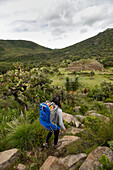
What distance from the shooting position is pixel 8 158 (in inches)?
→ 101

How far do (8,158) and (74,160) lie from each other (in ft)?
5.32

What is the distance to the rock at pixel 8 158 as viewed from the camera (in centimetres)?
246

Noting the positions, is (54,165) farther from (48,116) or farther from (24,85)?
(24,85)

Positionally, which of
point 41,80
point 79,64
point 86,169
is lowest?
point 86,169

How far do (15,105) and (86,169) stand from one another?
5269 mm

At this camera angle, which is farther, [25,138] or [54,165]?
[25,138]

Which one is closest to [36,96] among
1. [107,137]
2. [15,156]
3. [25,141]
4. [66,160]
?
[25,141]

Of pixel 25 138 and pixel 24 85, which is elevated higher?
pixel 24 85

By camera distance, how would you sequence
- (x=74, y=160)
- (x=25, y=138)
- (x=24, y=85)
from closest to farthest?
(x=74, y=160) → (x=25, y=138) → (x=24, y=85)

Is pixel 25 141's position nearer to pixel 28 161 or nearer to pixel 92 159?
pixel 28 161

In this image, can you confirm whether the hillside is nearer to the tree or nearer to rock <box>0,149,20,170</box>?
the tree

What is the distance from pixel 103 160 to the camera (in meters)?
1.78

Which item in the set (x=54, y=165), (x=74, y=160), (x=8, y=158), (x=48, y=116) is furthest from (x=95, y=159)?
(x=8, y=158)

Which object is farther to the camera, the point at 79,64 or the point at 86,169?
the point at 79,64
